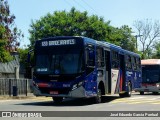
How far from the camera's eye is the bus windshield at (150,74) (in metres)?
36.3

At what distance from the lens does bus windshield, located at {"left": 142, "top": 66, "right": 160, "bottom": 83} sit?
119 feet

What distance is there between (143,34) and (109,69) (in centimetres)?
5879

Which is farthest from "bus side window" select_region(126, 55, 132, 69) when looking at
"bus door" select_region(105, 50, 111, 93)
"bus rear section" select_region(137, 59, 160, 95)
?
"bus rear section" select_region(137, 59, 160, 95)

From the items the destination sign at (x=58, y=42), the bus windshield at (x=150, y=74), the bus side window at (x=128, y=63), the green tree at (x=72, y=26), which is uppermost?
the green tree at (x=72, y=26)

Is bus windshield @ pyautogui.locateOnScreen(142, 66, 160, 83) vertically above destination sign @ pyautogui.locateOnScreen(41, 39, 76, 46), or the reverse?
destination sign @ pyautogui.locateOnScreen(41, 39, 76, 46)

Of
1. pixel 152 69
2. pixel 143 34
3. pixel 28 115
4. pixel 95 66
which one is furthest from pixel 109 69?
pixel 143 34

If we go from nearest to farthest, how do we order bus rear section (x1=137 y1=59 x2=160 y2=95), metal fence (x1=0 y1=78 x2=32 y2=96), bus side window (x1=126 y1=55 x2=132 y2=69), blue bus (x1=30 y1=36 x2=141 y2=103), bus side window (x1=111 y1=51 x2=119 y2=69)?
1. blue bus (x1=30 y1=36 x2=141 y2=103)
2. bus side window (x1=111 y1=51 x2=119 y2=69)
3. bus side window (x1=126 y1=55 x2=132 y2=69)
4. metal fence (x1=0 y1=78 x2=32 y2=96)
5. bus rear section (x1=137 y1=59 x2=160 y2=95)

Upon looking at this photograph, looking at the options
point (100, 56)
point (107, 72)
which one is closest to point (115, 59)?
point (107, 72)

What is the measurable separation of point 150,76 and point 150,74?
0.19 m

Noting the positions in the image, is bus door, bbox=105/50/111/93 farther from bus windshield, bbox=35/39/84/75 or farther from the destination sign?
bus windshield, bbox=35/39/84/75

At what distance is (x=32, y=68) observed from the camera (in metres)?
20.3

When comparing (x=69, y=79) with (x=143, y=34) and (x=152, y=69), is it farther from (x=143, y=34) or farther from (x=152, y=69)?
(x=143, y=34)

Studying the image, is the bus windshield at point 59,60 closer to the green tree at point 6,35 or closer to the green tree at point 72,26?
the green tree at point 6,35

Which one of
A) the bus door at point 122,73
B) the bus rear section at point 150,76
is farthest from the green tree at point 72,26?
the bus door at point 122,73
